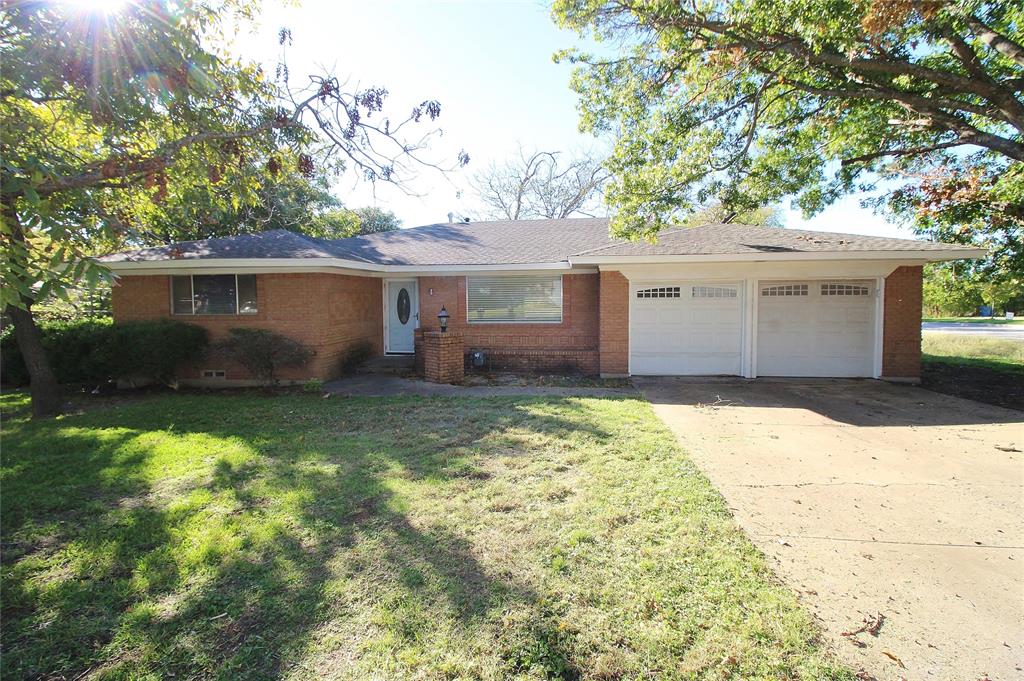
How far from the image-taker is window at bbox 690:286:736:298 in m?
10.8

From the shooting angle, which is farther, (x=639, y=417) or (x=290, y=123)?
(x=639, y=417)

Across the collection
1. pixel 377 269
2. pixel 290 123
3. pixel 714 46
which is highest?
pixel 714 46

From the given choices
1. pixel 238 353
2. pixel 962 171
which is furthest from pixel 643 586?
pixel 962 171

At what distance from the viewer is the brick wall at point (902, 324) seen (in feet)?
33.1

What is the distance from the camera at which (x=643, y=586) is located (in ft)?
9.61

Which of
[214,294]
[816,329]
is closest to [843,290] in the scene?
[816,329]

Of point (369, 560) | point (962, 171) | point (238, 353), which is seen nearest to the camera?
point (369, 560)

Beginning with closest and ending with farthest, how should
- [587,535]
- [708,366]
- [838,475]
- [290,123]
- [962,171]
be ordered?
[587,535]
[838,475]
[290,123]
[708,366]
[962,171]

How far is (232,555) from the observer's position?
3.35 m

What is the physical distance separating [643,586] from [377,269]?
384 inches

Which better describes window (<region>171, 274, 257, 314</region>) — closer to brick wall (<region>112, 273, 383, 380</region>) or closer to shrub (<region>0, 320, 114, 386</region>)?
brick wall (<region>112, 273, 383, 380</region>)

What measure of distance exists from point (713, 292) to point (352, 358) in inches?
335

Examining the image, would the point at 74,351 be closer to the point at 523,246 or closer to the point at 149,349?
the point at 149,349

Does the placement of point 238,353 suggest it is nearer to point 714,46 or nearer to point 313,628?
point 313,628
